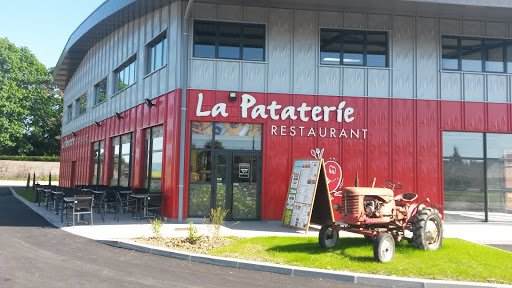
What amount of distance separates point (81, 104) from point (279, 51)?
18.7 metres

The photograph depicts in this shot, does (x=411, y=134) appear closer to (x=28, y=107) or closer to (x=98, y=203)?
(x=98, y=203)

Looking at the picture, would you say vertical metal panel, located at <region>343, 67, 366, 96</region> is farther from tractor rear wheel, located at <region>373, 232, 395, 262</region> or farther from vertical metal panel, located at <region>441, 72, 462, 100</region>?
tractor rear wheel, located at <region>373, 232, 395, 262</region>

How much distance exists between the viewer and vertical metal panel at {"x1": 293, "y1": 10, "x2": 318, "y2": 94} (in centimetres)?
1329

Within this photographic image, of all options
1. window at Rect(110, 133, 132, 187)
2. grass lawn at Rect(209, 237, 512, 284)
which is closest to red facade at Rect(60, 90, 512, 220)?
window at Rect(110, 133, 132, 187)

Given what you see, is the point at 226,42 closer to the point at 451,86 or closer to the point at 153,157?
the point at 153,157

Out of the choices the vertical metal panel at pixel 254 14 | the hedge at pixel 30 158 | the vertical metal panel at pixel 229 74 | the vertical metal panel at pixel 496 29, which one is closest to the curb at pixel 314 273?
the vertical metal panel at pixel 229 74

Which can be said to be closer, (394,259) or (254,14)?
(394,259)

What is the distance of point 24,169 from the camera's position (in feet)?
150

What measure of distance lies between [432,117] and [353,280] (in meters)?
9.00

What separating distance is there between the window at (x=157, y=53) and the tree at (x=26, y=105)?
3902cm

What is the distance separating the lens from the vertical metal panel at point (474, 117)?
45.6ft

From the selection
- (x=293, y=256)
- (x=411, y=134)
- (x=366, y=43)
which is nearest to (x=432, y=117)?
(x=411, y=134)

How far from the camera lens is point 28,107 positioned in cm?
5009

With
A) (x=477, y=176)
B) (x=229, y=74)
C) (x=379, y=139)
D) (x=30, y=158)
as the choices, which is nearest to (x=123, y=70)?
(x=229, y=74)
